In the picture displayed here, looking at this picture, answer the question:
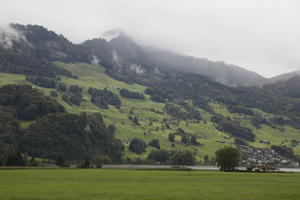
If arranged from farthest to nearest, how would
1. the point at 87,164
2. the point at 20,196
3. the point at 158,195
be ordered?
the point at 87,164 < the point at 158,195 < the point at 20,196

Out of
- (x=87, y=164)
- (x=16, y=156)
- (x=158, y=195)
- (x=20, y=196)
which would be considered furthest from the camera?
(x=87, y=164)

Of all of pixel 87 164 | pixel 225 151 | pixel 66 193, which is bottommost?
pixel 87 164

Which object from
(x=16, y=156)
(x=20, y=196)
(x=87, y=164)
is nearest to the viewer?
(x=20, y=196)

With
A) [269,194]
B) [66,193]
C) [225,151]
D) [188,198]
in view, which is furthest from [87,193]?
[225,151]

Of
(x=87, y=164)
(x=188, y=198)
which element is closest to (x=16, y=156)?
(x=87, y=164)

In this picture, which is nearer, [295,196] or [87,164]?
[295,196]

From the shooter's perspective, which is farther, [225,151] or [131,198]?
[225,151]

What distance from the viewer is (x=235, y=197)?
5584 centimetres

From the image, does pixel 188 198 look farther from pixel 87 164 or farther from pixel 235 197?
pixel 87 164

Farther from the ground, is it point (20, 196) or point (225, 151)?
point (20, 196)

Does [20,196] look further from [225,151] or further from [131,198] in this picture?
[225,151]

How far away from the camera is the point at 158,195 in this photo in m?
57.4

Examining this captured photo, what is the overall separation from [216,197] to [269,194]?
1042cm

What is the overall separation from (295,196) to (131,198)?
24479 millimetres
